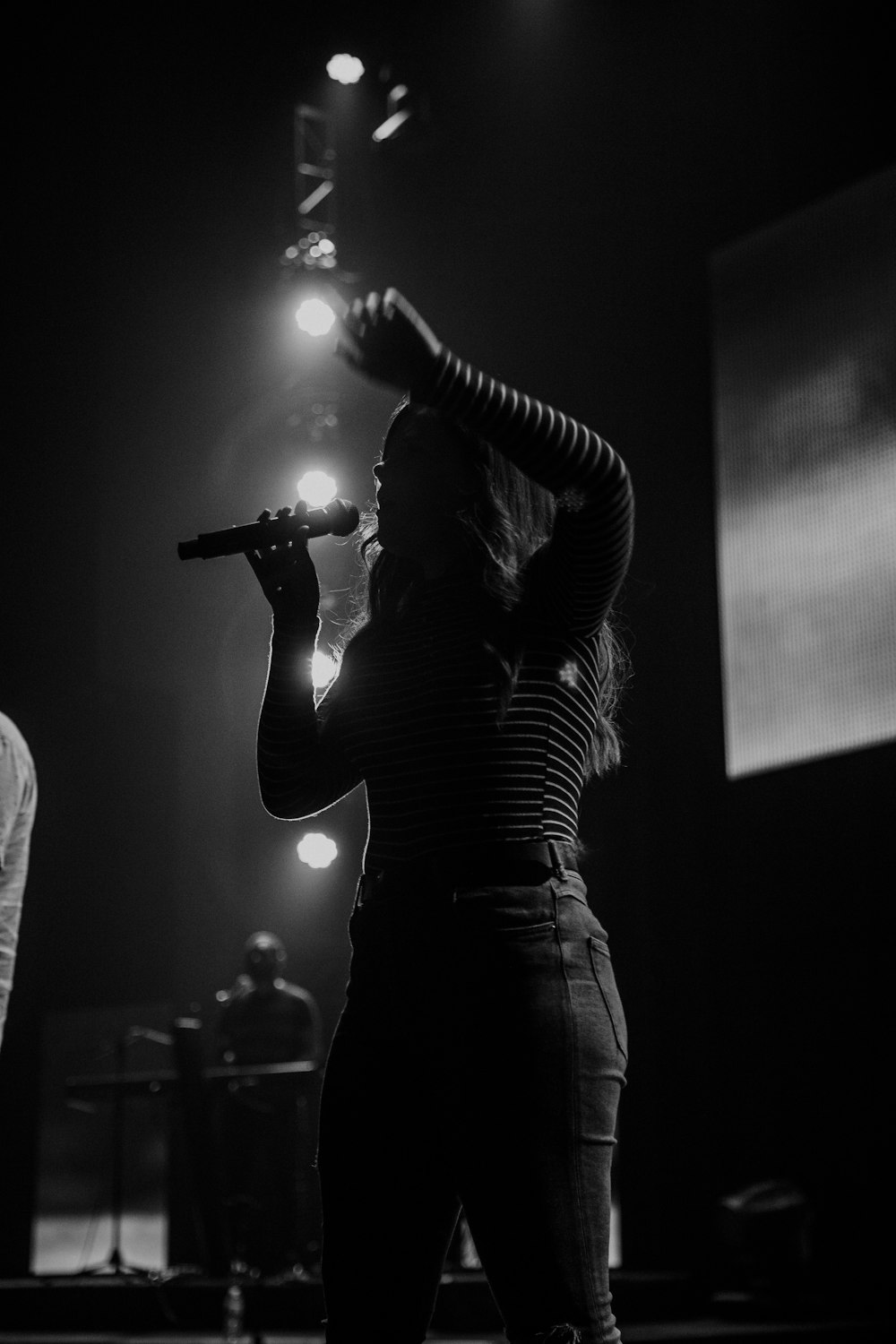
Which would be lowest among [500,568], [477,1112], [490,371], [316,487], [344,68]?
[477,1112]

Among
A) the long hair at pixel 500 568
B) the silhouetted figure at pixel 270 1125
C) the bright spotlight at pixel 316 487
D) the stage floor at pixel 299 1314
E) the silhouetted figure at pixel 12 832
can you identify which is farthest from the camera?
the bright spotlight at pixel 316 487

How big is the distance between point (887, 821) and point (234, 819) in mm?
3255

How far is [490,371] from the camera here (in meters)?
6.01

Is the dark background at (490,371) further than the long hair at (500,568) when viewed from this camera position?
Yes

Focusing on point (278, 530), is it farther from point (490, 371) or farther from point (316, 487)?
point (490, 371)

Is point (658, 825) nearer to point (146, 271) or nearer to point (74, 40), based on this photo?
point (146, 271)

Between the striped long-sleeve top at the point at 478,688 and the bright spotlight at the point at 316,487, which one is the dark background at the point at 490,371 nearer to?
the bright spotlight at the point at 316,487

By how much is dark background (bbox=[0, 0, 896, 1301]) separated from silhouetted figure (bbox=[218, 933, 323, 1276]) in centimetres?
76

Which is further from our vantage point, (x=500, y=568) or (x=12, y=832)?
(x=12, y=832)

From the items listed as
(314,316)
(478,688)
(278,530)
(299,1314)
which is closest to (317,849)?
(299,1314)

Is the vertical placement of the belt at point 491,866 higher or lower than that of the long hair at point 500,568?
lower

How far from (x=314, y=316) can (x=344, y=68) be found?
92 centimetres

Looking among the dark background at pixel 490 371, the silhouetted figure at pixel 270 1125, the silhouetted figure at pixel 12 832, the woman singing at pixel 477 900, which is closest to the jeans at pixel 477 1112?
the woman singing at pixel 477 900

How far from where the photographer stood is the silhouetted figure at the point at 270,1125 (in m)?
4.61
